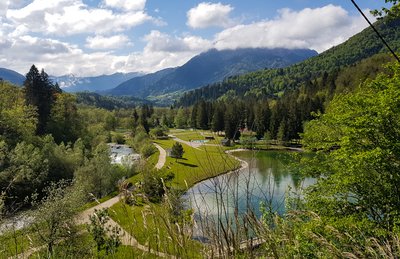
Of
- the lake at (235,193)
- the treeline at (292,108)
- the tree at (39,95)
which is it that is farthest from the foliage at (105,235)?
the treeline at (292,108)

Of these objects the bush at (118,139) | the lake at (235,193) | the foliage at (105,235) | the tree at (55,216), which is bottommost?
the bush at (118,139)

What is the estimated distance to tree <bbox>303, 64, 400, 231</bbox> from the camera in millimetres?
15461

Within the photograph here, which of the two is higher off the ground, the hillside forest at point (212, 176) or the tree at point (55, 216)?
the hillside forest at point (212, 176)

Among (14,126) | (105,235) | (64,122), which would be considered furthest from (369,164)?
(64,122)

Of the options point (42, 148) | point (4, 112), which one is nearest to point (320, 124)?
point (42, 148)

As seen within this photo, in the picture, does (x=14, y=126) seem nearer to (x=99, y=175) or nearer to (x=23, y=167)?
(x=23, y=167)

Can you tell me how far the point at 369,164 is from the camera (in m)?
16.3

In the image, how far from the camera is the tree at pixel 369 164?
1546 cm

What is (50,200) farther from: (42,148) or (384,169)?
(42,148)

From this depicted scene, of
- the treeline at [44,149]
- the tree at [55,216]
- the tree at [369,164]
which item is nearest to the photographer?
the tree at [369,164]

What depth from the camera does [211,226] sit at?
9.84ft

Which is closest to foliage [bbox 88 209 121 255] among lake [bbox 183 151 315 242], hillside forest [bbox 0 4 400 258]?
hillside forest [bbox 0 4 400 258]

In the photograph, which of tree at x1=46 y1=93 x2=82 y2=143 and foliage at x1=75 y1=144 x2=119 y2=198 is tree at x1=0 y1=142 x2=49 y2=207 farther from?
tree at x1=46 y1=93 x2=82 y2=143

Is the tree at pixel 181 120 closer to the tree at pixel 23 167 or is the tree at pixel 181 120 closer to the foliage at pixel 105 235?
the tree at pixel 23 167
